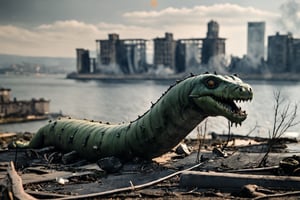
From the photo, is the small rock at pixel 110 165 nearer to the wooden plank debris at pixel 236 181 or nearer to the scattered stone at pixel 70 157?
the scattered stone at pixel 70 157

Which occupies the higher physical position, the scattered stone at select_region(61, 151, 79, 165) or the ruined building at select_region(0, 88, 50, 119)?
the scattered stone at select_region(61, 151, 79, 165)

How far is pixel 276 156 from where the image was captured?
14984mm

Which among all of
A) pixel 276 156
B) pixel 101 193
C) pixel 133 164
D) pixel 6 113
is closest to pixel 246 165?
pixel 276 156

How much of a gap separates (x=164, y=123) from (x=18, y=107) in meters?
86.0

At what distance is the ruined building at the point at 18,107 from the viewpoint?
91.9 metres

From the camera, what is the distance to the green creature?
41.2 feet

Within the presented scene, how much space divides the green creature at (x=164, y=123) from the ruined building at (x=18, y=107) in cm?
7727

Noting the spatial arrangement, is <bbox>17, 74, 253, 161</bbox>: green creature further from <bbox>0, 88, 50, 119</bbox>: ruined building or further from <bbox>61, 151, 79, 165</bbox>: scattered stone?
<bbox>0, 88, 50, 119</bbox>: ruined building

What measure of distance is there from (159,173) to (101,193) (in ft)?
9.75

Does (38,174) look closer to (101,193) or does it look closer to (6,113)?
(101,193)

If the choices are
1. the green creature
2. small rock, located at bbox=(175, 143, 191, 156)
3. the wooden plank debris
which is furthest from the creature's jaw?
small rock, located at bbox=(175, 143, 191, 156)

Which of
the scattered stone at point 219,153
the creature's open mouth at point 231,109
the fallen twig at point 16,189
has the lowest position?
the scattered stone at point 219,153

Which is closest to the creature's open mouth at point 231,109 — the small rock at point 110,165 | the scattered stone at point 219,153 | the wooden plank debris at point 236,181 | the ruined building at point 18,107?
the wooden plank debris at point 236,181

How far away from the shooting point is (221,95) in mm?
12547
